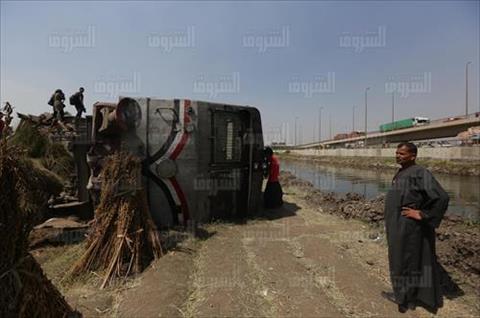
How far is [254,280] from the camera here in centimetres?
520

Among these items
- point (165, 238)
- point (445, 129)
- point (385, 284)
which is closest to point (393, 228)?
point (385, 284)

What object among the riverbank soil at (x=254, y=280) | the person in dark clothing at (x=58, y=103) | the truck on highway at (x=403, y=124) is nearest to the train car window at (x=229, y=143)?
the riverbank soil at (x=254, y=280)

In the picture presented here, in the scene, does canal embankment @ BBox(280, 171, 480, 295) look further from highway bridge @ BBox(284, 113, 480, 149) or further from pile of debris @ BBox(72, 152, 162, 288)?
highway bridge @ BBox(284, 113, 480, 149)

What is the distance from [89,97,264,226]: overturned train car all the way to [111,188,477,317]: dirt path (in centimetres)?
84

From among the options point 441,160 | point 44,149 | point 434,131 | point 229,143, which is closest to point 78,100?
point 44,149

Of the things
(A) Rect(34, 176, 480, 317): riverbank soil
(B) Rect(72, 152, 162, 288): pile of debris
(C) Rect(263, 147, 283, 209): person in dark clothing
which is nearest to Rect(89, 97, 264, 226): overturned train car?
(A) Rect(34, 176, 480, 317): riverbank soil

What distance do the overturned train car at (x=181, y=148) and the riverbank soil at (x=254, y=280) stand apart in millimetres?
742

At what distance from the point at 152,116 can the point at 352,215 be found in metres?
5.69

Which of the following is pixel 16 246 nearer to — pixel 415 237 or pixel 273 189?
pixel 415 237

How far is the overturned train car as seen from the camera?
24.0 ft

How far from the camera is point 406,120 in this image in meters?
69.9

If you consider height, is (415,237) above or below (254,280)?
→ above

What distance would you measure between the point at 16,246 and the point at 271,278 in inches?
134

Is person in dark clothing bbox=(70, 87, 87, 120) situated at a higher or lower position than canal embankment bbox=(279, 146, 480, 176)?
higher
